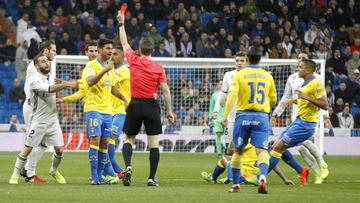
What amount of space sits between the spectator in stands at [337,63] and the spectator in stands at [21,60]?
34.6 ft

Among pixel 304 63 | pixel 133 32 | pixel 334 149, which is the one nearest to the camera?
pixel 304 63

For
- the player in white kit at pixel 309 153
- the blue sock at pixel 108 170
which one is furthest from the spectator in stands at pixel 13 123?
the blue sock at pixel 108 170

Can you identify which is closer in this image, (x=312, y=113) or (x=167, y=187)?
(x=167, y=187)

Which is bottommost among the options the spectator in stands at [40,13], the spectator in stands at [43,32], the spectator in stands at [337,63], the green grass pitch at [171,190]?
the green grass pitch at [171,190]

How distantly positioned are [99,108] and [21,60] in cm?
1591

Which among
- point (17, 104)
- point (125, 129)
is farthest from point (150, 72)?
point (17, 104)

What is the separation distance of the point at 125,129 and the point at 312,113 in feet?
11.2

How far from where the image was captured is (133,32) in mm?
32812

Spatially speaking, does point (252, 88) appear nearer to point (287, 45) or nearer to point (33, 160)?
point (33, 160)

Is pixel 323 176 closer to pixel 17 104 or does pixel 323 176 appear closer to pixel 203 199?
pixel 203 199

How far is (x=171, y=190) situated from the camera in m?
14.3

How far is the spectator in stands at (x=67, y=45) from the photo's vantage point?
32000 millimetres

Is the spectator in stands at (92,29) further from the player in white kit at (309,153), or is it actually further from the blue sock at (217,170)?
the blue sock at (217,170)

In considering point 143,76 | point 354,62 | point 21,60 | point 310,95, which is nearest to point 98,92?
point 143,76
